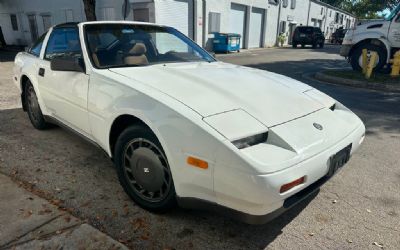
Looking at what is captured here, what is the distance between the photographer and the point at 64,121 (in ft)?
11.8

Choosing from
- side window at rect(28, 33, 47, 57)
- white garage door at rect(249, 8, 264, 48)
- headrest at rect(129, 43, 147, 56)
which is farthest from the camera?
white garage door at rect(249, 8, 264, 48)

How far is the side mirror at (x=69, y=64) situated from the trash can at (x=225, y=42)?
18140 mm

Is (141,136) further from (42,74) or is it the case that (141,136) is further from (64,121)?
(42,74)

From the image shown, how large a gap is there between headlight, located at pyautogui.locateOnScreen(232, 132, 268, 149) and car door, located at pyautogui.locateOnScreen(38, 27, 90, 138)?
1701 millimetres

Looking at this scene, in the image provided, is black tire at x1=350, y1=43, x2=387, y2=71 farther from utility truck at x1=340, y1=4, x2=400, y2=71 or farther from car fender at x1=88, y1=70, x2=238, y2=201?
car fender at x1=88, y1=70, x2=238, y2=201

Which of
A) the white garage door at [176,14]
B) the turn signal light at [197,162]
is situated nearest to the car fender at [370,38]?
the turn signal light at [197,162]

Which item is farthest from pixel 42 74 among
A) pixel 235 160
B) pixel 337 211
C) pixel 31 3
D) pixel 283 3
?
pixel 283 3

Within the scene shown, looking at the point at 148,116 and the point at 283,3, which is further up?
the point at 283,3

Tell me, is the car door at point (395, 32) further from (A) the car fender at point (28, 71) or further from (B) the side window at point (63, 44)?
(A) the car fender at point (28, 71)

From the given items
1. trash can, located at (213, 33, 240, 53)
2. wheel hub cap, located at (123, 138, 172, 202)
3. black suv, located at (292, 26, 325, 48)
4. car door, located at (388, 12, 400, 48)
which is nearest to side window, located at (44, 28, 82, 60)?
wheel hub cap, located at (123, 138, 172, 202)

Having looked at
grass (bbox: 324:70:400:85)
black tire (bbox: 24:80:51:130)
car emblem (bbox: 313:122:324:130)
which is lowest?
grass (bbox: 324:70:400:85)

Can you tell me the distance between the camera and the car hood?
2.31 metres

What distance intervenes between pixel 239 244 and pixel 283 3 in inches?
1226

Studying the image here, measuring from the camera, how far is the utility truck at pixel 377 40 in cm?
966
